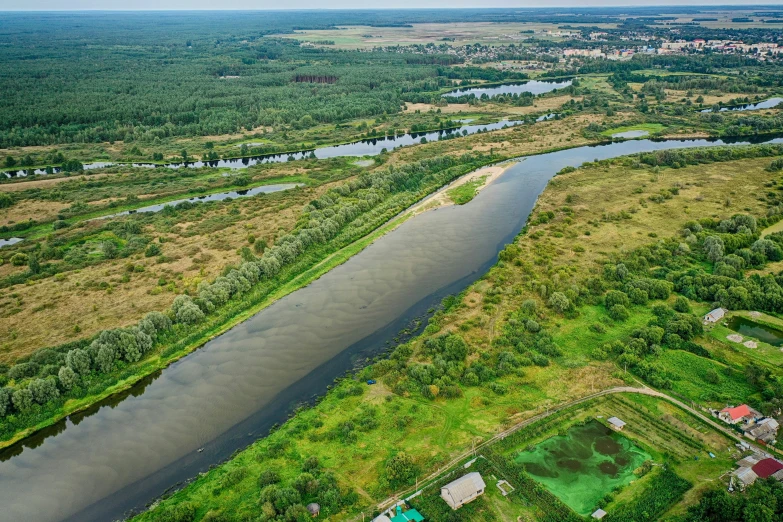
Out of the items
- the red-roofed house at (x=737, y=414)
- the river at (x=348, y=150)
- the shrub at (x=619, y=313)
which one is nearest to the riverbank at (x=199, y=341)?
the shrub at (x=619, y=313)

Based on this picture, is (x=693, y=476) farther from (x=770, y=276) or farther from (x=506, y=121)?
(x=506, y=121)

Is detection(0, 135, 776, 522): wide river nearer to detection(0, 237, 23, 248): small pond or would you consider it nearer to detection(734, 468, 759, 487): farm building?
detection(734, 468, 759, 487): farm building

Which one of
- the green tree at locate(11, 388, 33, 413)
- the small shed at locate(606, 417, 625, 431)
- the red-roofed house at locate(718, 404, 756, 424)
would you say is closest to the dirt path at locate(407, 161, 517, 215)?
the small shed at locate(606, 417, 625, 431)

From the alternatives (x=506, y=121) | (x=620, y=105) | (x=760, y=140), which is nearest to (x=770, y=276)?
(x=760, y=140)

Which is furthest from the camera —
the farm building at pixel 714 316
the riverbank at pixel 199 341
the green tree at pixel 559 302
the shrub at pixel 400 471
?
the green tree at pixel 559 302

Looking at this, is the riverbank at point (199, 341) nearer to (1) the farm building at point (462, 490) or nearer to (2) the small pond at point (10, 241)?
(1) the farm building at point (462, 490)

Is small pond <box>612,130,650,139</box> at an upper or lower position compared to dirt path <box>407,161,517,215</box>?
upper

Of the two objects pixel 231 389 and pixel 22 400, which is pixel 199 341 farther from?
pixel 22 400
